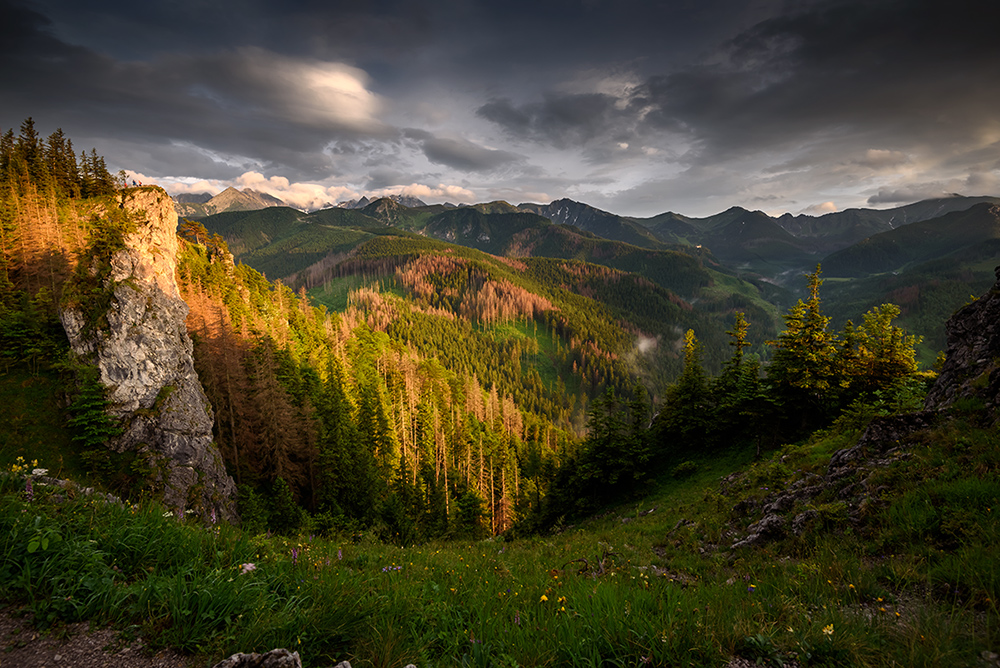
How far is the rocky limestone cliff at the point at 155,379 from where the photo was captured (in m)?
24.2

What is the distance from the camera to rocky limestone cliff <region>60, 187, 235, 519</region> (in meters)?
24.2

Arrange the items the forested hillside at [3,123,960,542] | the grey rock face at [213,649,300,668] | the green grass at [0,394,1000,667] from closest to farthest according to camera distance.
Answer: the grey rock face at [213,649,300,668]
the green grass at [0,394,1000,667]
the forested hillside at [3,123,960,542]

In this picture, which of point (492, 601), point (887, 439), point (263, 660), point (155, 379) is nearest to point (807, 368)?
point (887, 439)

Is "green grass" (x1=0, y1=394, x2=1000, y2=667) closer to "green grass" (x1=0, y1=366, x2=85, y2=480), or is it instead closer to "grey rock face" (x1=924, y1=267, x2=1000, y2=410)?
"grey rock face" (x1=924, y1=267, x2=1000, y2=410)

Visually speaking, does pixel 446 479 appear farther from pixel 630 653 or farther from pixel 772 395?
pixel 630 653

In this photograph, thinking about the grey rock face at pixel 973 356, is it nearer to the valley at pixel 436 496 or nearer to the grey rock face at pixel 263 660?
the valley at pixel 436 496

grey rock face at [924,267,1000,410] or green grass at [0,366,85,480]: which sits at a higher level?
grey rock face at [924,267,1000,410]

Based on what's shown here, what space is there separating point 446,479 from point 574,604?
65.7 meters

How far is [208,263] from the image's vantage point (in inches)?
2157

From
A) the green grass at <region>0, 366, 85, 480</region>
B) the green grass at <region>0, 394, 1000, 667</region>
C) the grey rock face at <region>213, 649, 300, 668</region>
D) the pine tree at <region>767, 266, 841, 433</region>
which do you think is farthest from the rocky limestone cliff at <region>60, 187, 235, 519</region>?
the pine tree at <region>767, 266, 841, 433</region>

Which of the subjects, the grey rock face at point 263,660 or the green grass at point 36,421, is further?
the green grass at point 36,421

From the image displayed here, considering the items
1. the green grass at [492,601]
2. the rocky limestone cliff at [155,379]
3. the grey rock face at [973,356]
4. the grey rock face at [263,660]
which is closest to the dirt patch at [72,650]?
the green grass at [492,601]

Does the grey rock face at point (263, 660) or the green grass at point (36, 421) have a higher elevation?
the grey rock face at point (263, 660)

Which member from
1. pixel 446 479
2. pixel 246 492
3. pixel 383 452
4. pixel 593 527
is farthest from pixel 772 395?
pixel 446 479
